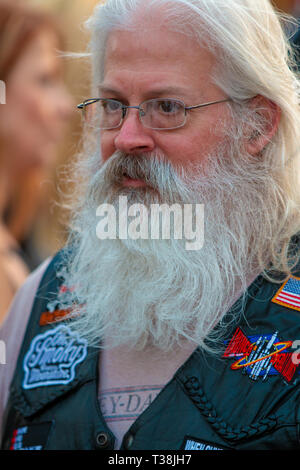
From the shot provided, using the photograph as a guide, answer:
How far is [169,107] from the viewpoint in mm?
2488

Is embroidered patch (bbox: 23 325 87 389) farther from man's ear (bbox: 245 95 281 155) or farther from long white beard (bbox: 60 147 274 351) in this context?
man's ear (bbox: 245 95 281 155)

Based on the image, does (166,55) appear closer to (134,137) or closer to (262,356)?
(134,137)

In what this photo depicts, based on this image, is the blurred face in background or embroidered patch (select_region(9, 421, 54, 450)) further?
the blurred face in background

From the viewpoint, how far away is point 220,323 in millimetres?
2447

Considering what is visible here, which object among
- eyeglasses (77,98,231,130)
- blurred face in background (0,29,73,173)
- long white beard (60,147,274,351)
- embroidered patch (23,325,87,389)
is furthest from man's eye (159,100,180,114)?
blurred face in background (0,29,73,173)

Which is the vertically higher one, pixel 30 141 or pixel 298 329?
pixel 30 141

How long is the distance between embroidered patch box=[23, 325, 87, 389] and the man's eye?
971 mm

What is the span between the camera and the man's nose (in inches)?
98.3

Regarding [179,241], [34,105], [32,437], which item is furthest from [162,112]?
[34,105]

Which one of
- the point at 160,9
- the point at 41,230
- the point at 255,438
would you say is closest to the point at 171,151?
the point at 160,9

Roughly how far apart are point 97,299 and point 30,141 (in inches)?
Result: 103

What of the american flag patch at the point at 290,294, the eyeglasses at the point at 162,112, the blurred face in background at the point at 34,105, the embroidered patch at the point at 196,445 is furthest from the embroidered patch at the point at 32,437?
the blurred face in background at the point at 34,105

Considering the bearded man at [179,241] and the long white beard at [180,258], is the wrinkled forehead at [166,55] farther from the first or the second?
the long white beard at [180,258]

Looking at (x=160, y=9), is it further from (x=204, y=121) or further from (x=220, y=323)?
(x=220, y=323)
